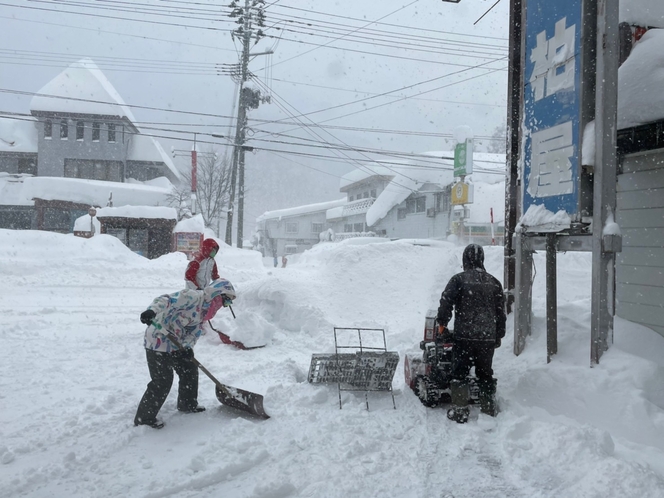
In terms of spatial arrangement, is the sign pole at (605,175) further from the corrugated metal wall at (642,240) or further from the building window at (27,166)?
the building window at (27,166)

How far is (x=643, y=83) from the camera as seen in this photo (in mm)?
5043

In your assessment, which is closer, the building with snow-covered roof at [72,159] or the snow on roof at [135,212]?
the snow on roof at [135,212]

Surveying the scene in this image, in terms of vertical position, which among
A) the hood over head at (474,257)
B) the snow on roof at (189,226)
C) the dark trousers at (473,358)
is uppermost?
the snow on roof at (189,226)

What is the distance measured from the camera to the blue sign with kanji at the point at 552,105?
4.99 metres

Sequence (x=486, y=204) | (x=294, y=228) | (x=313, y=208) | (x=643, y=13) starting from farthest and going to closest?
(x=294, y=228) < (x=313, y=208) < (x=486, y=204) < (x=643, y=13)

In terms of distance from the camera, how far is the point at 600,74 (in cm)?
465

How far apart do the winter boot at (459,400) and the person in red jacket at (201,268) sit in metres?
4.17

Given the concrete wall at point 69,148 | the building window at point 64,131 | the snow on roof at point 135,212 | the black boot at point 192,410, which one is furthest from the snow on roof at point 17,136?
the black boot at point 192,410

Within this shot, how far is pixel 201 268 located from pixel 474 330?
4.34 m

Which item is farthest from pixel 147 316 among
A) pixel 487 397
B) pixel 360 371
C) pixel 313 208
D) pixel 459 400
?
pixel 313 208

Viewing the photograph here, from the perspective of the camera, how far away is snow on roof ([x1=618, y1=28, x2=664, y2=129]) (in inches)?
194

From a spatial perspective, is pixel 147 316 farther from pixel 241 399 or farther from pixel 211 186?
pixel 211 186

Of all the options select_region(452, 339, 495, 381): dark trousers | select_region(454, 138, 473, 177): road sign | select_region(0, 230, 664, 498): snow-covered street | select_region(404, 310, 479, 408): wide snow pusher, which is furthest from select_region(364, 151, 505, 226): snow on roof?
select_region(452, 339, 495, 381): dark trousers

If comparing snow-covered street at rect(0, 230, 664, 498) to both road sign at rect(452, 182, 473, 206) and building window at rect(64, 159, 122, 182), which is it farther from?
building window at rect(64, 159, 122, 182)
